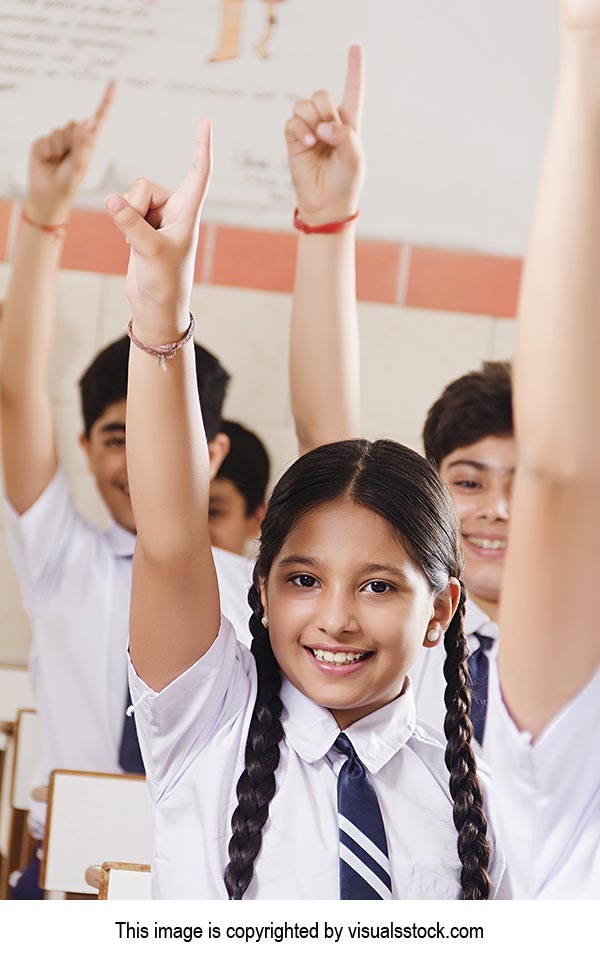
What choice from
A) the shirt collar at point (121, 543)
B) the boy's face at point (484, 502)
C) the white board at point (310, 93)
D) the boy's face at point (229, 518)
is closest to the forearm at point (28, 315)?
the shirt collar at point (121, 543)

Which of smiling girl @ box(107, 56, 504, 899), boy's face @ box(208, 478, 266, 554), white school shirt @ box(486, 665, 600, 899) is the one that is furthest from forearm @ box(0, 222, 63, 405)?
white school shirt @ box(486, 665, 600, 899)

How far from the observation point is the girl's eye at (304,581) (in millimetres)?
893

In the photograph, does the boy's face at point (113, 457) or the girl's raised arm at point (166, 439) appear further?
the boy's face at point (113, 457)

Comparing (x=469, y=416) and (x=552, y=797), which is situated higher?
(x=469, y=416)

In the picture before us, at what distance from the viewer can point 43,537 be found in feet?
5.89

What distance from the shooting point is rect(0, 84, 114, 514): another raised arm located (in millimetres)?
1586

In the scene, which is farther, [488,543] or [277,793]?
[488,543]

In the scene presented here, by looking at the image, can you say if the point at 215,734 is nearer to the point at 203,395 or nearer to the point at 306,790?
the point at 306,790

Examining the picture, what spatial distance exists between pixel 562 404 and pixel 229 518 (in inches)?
56.0

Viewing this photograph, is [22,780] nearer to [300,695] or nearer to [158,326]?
[300,695]

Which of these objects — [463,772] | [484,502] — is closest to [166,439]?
[463,772]

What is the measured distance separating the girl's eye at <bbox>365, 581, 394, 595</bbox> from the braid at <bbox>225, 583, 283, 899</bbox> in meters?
0.11

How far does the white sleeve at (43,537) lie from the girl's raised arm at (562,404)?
3.96 ft

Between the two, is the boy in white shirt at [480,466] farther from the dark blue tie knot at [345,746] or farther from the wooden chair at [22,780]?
the wooden chair at [22,780]
